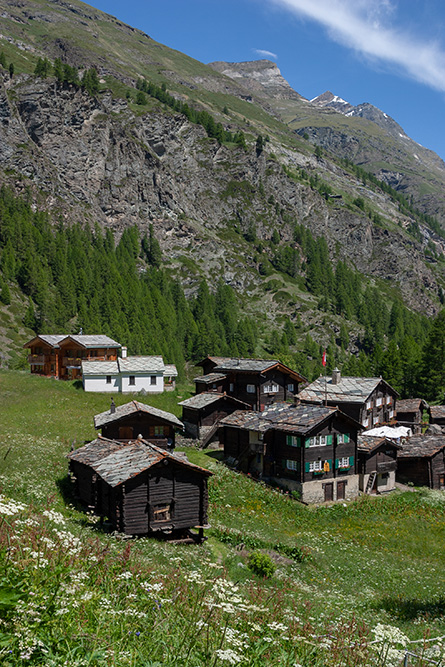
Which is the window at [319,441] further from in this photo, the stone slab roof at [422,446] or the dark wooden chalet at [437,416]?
the dark wooden chalet at [437,416]

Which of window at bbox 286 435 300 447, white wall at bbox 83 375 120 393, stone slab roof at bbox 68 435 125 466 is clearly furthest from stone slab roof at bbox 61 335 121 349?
stone slab roof at bbox 68 435 125 466

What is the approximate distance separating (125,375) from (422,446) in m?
41.3

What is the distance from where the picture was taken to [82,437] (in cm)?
5041

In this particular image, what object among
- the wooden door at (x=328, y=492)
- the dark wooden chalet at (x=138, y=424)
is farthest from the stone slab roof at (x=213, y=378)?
the wooden door at (x=328, y=492)

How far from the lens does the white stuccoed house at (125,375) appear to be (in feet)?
246

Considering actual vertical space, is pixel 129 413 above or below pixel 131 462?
below

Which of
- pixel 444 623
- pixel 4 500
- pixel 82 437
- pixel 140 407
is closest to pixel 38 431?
pixel 82 437

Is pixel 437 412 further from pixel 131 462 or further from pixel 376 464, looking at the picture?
pixel 131 462

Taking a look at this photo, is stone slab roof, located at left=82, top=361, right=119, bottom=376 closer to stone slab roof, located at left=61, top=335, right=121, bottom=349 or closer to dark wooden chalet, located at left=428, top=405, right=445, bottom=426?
stone slab roof, located at left=61, top=335, right=121, bottom=349

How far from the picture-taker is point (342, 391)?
74875mm

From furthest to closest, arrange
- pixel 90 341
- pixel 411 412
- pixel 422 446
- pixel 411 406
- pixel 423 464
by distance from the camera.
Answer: pixel 411 406 → pixel 411 412 → pixel 90 341 → pixel 422 446 → pixel 423 464

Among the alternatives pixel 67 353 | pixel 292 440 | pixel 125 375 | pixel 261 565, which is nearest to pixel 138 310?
pixel 67 353

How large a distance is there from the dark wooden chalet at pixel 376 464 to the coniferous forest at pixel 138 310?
57.5 meters

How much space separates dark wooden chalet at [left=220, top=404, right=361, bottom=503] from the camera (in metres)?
48.6
